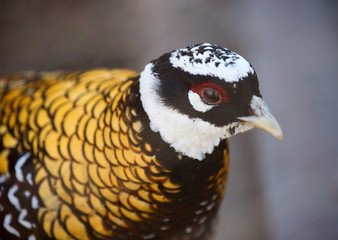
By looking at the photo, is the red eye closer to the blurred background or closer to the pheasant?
the pheasant

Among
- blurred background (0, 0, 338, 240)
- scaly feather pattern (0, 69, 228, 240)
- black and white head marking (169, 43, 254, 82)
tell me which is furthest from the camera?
blurred background (0, 0, 338, 240)

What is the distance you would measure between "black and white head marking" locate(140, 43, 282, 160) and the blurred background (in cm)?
→ 39

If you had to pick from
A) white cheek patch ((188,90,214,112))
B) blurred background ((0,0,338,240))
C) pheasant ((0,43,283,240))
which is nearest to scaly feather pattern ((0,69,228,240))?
pheasant ((0,43,283,240))

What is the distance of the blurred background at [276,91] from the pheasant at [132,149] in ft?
1.03

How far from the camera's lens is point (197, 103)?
63 centimetres

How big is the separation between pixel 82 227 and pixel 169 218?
0.17m

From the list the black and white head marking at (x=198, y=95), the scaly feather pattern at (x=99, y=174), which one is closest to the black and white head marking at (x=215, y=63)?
the black and white head marking at (x=198, y=95)

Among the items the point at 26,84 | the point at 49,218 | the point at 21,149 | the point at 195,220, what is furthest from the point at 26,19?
the point at 195,220

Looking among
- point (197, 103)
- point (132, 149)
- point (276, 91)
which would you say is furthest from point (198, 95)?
point (276, 91)

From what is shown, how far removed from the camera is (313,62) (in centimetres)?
118

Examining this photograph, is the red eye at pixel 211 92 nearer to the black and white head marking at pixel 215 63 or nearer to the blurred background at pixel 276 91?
the black and white head marking at pixel 215 63

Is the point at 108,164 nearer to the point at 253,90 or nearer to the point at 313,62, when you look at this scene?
the point at 253,90

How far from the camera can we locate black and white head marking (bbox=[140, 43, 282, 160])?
59 cm

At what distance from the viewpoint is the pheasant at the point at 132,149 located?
0.62 m
